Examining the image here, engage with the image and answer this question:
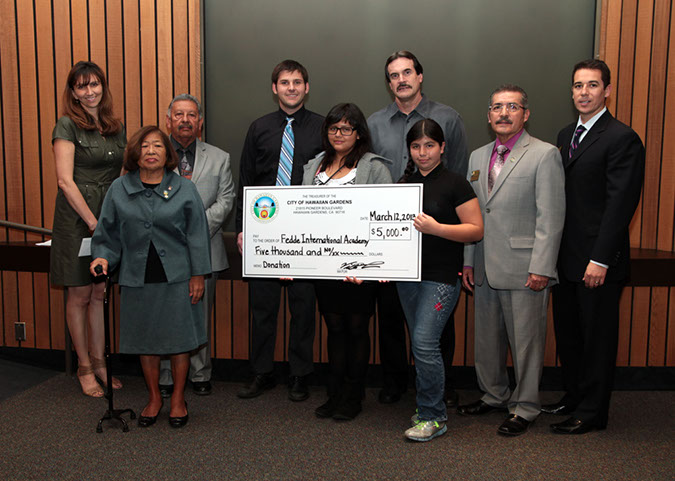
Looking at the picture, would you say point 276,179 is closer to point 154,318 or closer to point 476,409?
point 154,318

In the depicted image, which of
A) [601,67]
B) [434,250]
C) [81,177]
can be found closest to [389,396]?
[434,250]

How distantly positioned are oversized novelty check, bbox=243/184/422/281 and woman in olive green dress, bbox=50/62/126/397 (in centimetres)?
112

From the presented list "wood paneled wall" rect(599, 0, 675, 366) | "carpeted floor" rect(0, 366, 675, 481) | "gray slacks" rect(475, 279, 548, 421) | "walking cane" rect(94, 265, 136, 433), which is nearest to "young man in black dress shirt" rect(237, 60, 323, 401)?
"carpeted floor" rect(0, 366, 675, 481)

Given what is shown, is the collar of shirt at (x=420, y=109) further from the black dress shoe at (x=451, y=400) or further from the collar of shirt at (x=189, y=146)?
the black dress shoe at (x=451, y=400)

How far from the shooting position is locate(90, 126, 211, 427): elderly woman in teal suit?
9.20 feet

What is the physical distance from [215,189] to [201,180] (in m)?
0.11

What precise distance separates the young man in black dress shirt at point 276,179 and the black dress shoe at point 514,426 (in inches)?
48.5

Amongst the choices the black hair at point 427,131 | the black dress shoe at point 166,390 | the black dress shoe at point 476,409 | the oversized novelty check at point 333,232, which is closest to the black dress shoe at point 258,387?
the black dress shoe at point 166,390

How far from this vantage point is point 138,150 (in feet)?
9.16

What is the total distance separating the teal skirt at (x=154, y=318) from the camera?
284 cm

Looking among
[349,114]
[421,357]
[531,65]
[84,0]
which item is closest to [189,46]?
[84,0]

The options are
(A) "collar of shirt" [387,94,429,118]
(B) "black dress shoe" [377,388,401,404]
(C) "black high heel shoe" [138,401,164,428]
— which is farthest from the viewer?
(B) "black dress shoe" [377,388,401,404]

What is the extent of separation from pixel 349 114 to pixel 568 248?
1.40 m

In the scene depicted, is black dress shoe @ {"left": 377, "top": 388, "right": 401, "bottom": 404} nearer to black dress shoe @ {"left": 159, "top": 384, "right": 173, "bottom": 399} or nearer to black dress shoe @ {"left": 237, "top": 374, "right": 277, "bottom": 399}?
black dress shoe @ {"left": 237, "top": 374, "right": 277, "bottom": 399}
